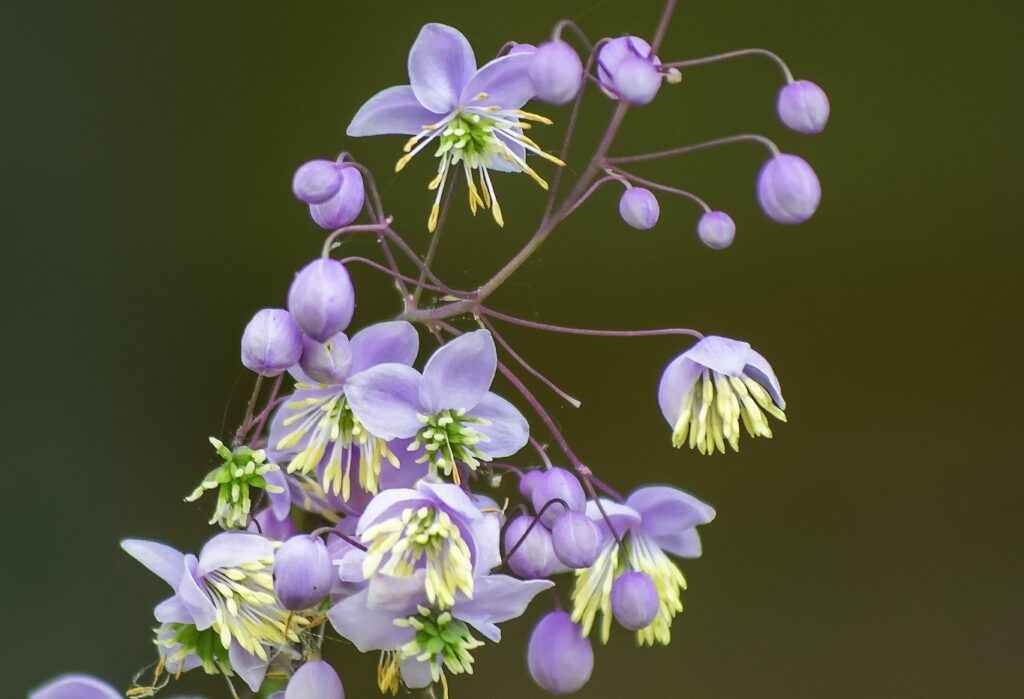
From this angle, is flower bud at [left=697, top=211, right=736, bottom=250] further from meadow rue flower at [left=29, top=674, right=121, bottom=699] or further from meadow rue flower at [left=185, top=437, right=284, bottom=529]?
meadow rue flower at [left=29, top=674, right=121, bottom=699]

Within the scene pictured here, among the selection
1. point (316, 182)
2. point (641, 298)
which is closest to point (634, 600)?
point (316, 182)

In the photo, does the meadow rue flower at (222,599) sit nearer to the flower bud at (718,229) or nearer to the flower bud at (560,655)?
the flower bud at (560,655)

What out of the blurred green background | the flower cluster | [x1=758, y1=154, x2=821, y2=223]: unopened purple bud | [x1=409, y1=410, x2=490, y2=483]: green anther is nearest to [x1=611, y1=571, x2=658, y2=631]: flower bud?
the flower cluster

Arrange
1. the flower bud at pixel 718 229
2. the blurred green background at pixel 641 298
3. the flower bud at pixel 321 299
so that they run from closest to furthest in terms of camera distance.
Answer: the flower bud at pixel 321 299, the flower bud at pixel 718 229, the blurred green background at pixel 641 298

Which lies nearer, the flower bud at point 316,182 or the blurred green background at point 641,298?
the flower bud at point 316,182

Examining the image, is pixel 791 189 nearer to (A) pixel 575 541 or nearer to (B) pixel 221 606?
(A) pixel 575 541

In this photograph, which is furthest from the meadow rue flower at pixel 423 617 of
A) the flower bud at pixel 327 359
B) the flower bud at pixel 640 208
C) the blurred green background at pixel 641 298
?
the blurred green background at pixel 641 298
